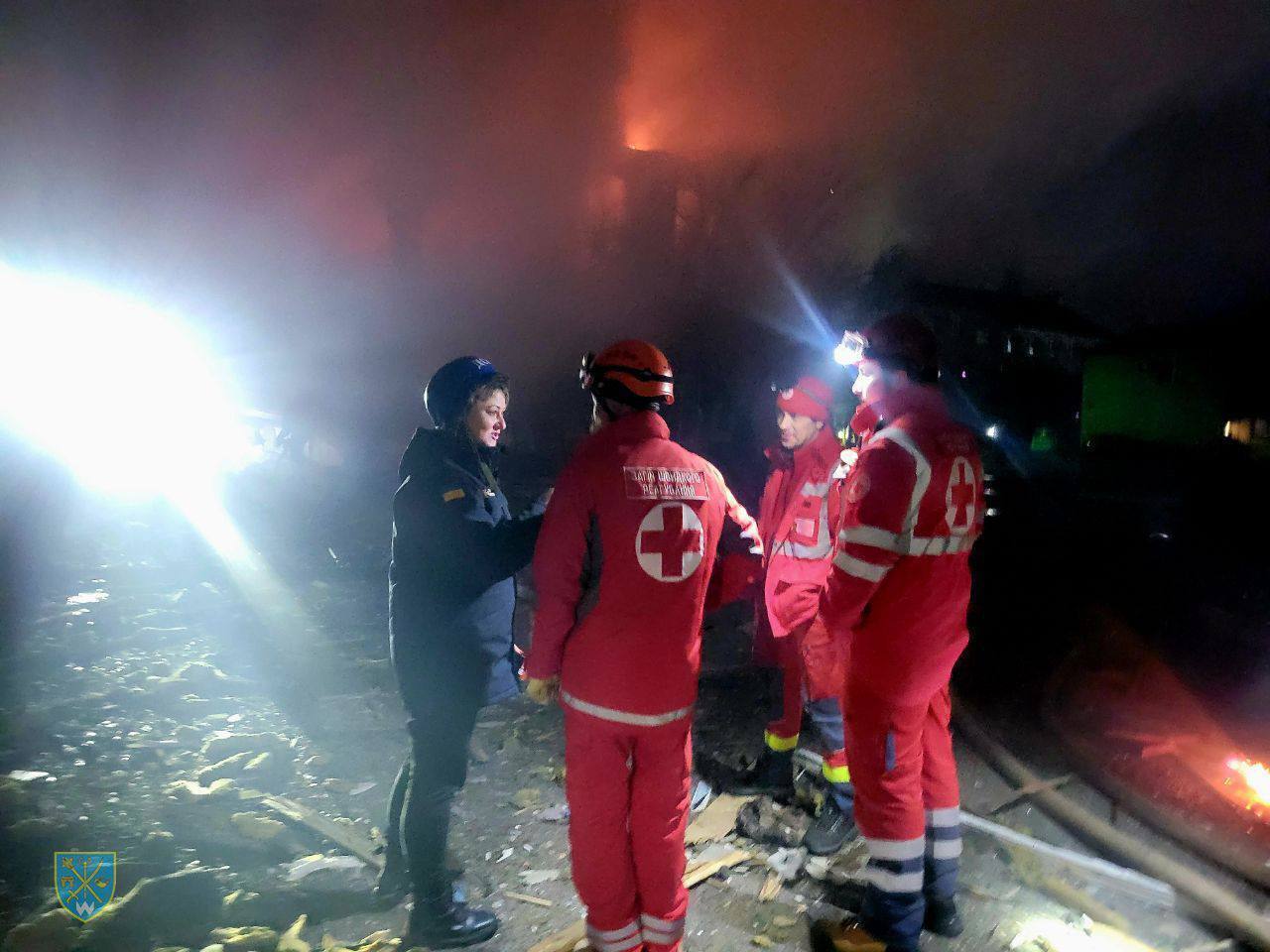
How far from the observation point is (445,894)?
9.38ft

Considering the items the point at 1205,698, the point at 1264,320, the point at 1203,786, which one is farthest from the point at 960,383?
the point at 1203,786

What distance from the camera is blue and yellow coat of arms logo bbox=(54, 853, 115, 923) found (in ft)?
9.56

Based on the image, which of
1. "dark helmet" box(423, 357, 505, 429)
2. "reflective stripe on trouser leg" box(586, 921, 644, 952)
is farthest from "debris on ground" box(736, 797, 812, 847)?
"dark helmet" box(423, 357, 505, 429)

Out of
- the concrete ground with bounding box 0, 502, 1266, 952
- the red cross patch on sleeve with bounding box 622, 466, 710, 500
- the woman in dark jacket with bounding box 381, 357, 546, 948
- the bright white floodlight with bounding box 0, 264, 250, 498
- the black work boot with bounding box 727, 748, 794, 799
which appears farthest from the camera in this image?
the bright white floodlight with bounding box 0, 264, 250, 498

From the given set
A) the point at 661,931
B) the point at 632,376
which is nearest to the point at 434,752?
the point at 661,931

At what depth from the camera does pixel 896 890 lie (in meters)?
2.70

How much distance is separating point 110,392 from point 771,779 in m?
13.1

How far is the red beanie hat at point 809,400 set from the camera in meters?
3.86

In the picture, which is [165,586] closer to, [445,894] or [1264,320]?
[445,894]

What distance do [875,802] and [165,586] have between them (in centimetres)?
835

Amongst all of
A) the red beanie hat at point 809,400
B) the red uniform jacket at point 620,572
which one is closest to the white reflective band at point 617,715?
the red uniform jacket at point 620,572

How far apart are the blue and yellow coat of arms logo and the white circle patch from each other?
9.56ft

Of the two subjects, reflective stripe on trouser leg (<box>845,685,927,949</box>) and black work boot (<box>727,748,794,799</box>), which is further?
black work boot (<box>727,748,794,799</box>)

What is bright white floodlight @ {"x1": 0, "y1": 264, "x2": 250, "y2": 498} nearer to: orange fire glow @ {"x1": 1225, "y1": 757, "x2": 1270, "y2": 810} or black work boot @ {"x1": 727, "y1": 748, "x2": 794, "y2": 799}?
black work boot @ {"x1": 727, "y1": 748, "x2": 794, "y2": 799}
